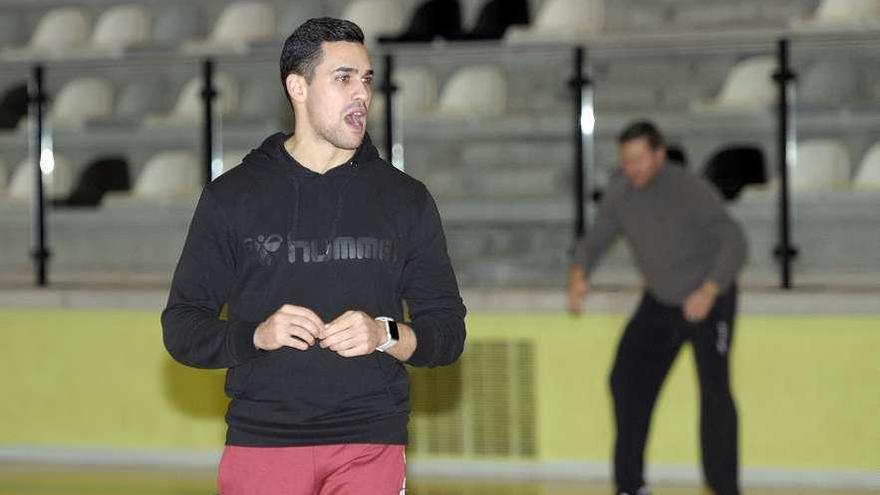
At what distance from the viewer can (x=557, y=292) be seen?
28.8 feet

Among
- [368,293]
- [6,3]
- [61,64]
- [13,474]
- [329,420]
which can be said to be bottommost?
[13,474]

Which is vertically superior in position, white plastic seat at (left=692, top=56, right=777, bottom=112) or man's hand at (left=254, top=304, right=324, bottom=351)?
white plastic seat at (left=692, top=56, right=777, bottom=112)

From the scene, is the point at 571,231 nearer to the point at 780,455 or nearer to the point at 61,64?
the point at 780,455

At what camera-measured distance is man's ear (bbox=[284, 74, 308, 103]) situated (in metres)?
3.65

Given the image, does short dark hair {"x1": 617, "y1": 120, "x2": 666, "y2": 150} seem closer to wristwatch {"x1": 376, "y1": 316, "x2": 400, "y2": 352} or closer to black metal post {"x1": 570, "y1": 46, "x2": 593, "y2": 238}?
black metal post {"x1": 570, "y1": 46, "x2": 593, "y2": 238}

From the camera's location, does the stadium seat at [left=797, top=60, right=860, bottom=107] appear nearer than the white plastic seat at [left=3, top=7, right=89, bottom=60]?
Yes

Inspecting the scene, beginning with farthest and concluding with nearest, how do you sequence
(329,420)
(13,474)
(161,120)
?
(161,120)
(13,474)
(329,420)

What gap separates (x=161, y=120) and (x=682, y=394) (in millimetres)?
3543

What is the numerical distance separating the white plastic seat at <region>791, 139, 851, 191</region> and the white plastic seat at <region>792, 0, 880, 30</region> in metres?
0.90

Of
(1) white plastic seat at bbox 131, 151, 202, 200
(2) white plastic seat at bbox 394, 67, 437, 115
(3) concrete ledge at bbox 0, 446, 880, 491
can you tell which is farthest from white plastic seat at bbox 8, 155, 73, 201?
(2) white plastic seat at bbox 394, 67, 437, 115

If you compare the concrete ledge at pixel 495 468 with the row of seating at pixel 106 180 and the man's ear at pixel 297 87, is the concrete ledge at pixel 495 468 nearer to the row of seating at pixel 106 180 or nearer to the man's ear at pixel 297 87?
the row of seating at pixel 106 180

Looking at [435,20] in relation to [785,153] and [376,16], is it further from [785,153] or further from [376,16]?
A: [785,153]

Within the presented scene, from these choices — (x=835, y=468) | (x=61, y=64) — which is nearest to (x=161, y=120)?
(x=61, y=64)

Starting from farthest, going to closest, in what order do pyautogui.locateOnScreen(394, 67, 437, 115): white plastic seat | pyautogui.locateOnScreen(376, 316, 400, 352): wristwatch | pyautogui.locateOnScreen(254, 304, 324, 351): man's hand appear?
pyautogui.locateOnScreen(394, 67, 437, 115): white plastic seat
pyautogui.locateOnScreen(376, 316, 400, 352): wristwatch
pyautogui.locateOnScreen(254, 304, 324, 351): man's hand
